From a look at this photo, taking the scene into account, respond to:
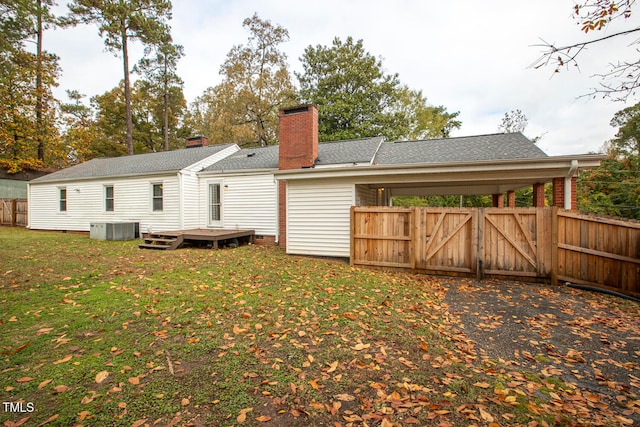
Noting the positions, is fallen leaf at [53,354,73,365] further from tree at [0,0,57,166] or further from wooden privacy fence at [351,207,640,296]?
tree at [0,0,57,166]

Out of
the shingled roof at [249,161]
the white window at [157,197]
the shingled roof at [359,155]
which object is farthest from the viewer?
the white window at [157,197]

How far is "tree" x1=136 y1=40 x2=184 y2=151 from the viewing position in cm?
2639

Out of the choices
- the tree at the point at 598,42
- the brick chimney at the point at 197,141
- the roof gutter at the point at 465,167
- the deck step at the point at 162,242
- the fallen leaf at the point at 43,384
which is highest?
the brick chimney at the point at 197,141

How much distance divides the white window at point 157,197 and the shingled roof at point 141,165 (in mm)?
759

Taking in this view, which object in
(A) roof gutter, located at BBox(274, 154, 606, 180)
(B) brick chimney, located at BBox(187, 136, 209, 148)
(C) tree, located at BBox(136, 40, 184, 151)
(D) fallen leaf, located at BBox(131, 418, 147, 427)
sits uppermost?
(C) tree, located at BBox(136, 40, 184, 151)

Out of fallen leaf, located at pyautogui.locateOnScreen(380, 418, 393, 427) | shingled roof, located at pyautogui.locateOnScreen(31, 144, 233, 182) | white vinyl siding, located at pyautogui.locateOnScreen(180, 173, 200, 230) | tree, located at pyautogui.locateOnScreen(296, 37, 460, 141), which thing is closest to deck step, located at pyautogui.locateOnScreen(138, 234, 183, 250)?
white vinyl siding, located at pyautogui.locateOnScreen(180, 173, 200, 230)

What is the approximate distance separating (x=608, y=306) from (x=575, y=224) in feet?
5.94

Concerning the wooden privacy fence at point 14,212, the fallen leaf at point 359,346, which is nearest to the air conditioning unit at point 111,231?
the wooden privacy fence at point 14,212

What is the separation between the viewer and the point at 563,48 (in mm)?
3377

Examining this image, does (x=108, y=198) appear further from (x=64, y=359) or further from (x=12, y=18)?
(x=64, y=359)

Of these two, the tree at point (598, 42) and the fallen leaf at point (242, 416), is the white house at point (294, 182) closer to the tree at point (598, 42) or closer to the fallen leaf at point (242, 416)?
the tree at point (598, 42)

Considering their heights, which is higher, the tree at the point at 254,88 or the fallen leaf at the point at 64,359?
the tree at the point at 254,88

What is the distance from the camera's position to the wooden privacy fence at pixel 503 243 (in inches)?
230

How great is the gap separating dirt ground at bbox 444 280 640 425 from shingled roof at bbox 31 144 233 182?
491 inches
